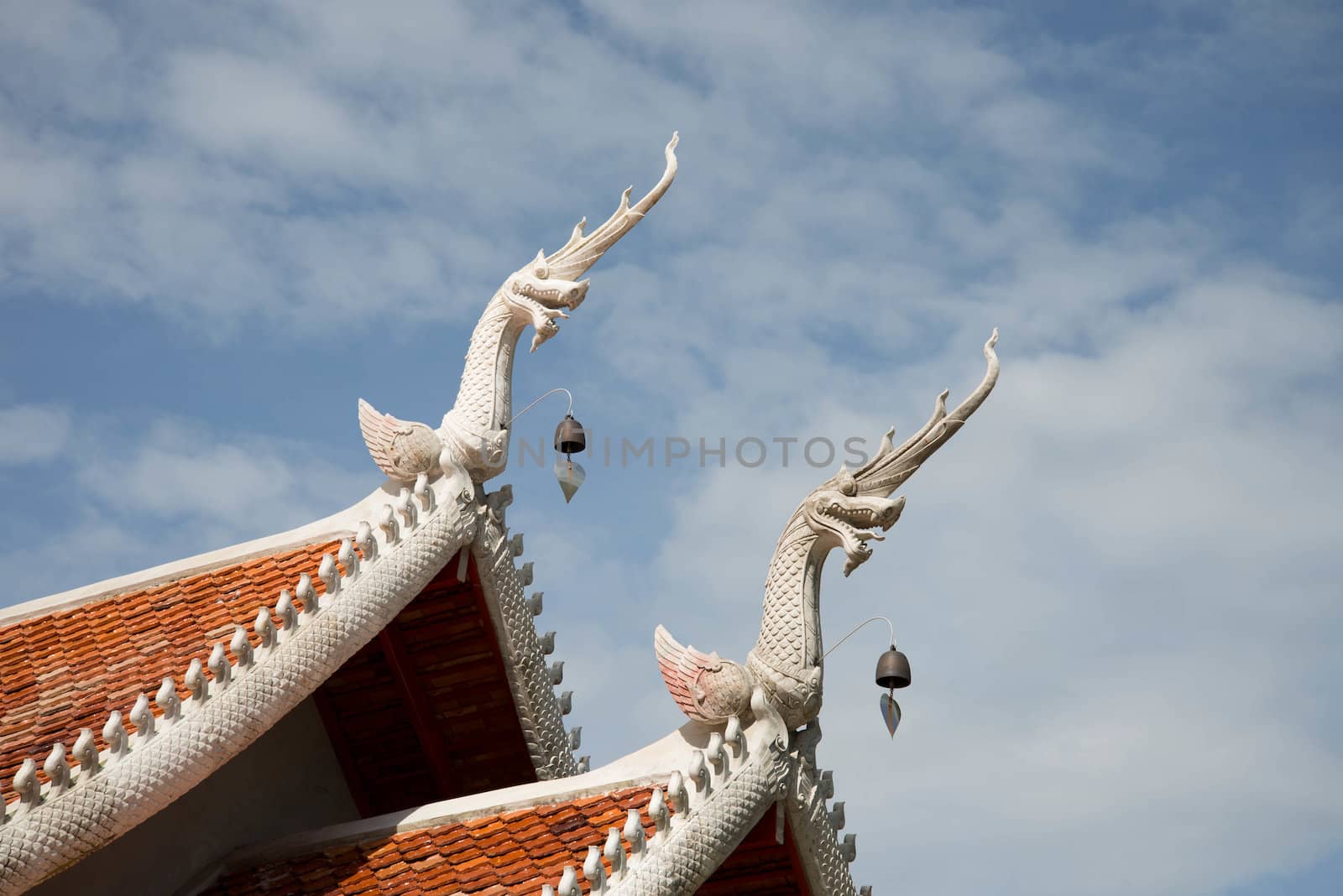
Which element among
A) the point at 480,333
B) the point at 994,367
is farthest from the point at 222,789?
the point at 994,367

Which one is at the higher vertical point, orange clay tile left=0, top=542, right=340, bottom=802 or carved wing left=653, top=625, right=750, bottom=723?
orange clay tile left=0, top=542, right=340, bottom=802

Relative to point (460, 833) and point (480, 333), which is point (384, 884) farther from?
point (480, 333)

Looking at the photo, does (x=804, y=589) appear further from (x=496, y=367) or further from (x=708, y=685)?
(x=496, y=367)

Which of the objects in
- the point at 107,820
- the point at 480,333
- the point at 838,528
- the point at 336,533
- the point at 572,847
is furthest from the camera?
the point at 480,333

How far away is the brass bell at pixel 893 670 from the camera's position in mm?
8562

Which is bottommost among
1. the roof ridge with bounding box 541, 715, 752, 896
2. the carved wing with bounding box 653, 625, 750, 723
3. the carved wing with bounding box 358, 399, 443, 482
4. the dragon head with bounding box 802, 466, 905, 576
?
the roof ridge with bounding box 541, 715, 752, 896

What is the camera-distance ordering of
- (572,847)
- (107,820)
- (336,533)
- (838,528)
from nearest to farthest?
(107,820), (572,847), (838,528), (336,533)

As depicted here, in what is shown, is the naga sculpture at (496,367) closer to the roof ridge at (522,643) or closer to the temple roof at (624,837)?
the roof ridge at (522,643)

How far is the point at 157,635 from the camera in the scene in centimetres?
838

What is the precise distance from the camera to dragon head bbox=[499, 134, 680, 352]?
9648mm

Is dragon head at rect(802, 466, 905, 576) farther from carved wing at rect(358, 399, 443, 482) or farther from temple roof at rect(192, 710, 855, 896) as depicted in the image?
carved wing at rect(358, 399, 443, 482)

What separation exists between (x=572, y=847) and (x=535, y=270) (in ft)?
11.1

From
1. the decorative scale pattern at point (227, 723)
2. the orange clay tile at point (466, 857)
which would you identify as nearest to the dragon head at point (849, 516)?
the orange clay tile at point (466, 857)

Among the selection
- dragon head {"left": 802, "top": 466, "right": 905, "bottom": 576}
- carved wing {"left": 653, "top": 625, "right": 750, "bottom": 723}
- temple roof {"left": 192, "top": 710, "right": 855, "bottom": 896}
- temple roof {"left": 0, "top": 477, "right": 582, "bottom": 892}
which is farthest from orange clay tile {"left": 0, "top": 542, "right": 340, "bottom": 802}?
dragon head {"left": 802, "top": 466, "right": 905, "bottom": 576}
